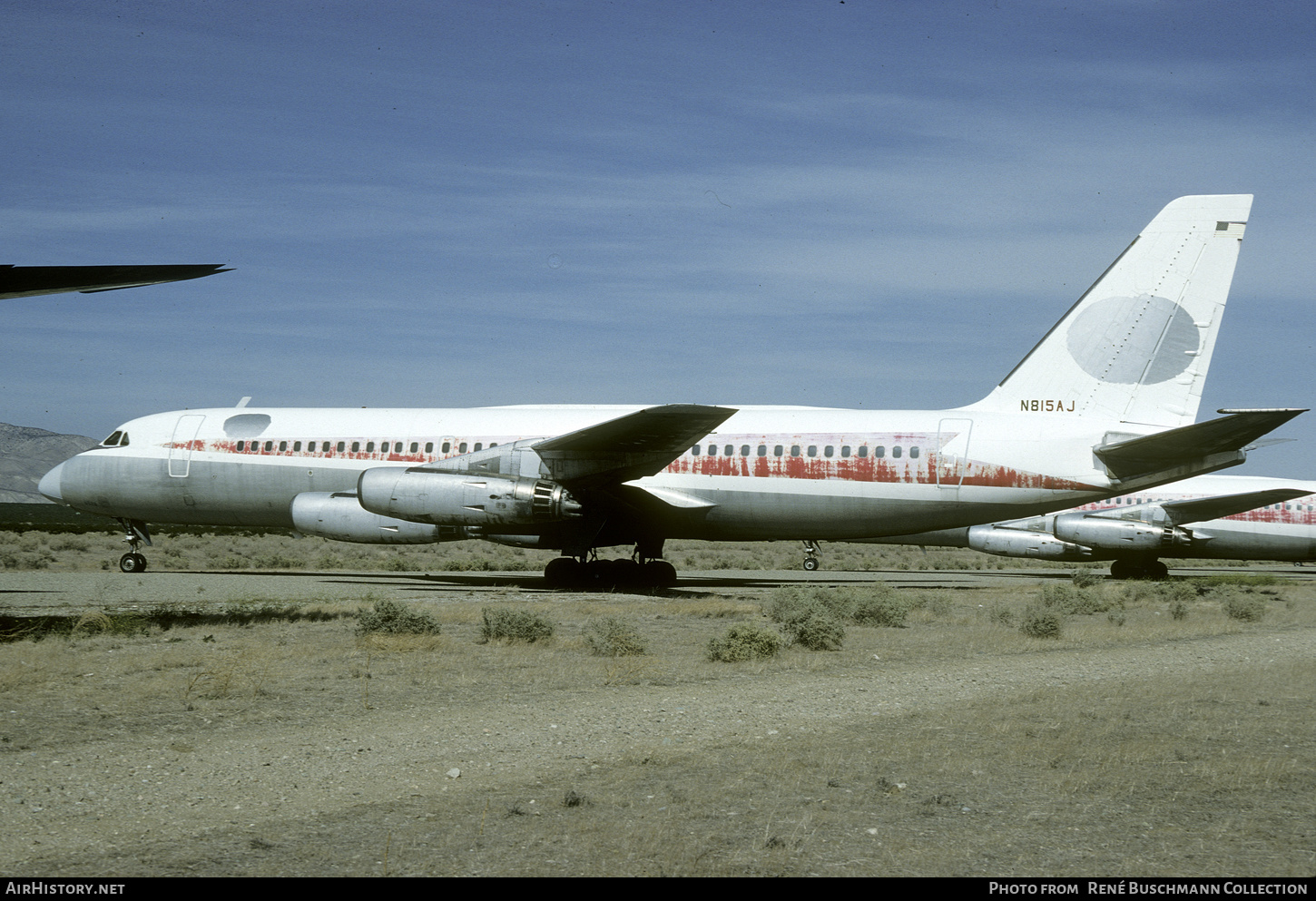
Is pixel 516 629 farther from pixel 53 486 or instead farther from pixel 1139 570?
pixel 1139 570

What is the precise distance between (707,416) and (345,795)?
13371mm

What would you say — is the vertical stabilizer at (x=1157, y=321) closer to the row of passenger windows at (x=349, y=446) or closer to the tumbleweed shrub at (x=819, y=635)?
the tumbleweed shrub at (x=819, y=635)

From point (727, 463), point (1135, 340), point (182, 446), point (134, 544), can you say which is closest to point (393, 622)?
point (727, 463)

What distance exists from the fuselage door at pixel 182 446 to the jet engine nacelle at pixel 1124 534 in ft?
76.7

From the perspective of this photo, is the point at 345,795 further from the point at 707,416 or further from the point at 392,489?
the point at 392,489

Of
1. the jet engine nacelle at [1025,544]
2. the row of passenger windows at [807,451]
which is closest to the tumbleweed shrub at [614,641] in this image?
the row of passenger windows at [807,451]

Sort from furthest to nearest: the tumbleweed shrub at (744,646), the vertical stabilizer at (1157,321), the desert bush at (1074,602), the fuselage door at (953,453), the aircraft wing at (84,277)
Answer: the fuselage door at (953,453), the vertical stabilizer at (1157,321), the desert bush at (1074,602), the tumbleweed shrub at (744,646), the aircraft wing at (84,277)

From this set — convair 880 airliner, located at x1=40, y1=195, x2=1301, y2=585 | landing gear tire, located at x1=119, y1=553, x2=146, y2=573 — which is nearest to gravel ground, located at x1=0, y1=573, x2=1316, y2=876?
convair 880 airliner, located at x1=40, y1=195, x2=1301, y2=585

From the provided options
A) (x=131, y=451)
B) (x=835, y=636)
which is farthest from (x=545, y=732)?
(x=131, y=451)

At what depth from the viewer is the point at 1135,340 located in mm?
20250

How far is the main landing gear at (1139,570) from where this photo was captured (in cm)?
3069

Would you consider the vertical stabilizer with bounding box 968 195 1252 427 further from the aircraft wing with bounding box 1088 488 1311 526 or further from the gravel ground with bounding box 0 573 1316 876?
the aircraft wing with bounding box 1088 488 1311 526

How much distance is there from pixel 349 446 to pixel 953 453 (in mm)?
12629

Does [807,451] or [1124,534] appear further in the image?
[1124,534]
